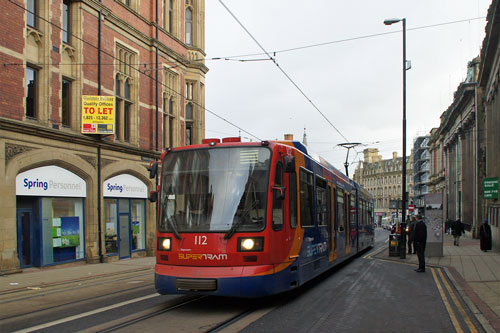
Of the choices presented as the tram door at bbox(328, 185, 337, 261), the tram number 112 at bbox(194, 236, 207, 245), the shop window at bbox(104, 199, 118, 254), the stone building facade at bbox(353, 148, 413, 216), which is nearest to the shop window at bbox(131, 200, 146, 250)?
the shop window at bbox(104, 199, 118, 254)

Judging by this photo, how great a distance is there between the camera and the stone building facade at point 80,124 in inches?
656

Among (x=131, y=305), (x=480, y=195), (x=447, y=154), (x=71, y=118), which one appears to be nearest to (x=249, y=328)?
(x=131, y=305)

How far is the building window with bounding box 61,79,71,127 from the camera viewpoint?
1955 centimetres

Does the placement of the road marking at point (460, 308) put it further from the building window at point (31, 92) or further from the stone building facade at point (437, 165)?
the stone building facade at point (437, 165)

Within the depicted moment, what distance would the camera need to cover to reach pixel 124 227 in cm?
2317

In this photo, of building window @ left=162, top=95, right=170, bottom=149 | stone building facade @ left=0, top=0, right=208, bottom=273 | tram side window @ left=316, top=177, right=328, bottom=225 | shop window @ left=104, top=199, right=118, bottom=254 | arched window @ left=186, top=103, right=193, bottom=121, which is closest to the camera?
tram side window @ left=316, top=177, right=328, bottom=225

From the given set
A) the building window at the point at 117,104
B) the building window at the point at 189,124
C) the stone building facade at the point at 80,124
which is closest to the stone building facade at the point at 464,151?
the building window at the point at 189,124

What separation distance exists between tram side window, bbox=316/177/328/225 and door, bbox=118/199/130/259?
42.4 feet

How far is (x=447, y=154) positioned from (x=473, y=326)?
59.2 metres

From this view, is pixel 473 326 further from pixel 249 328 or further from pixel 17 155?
pixel 17 155

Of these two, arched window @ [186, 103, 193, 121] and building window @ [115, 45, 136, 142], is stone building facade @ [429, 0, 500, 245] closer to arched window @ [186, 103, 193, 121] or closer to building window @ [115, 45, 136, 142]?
arched window @ [186, 103, 193, 121]

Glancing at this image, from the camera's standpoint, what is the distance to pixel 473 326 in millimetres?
7477

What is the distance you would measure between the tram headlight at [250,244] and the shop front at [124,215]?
47.4 feet

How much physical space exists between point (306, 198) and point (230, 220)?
242 cm
